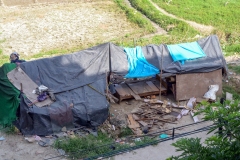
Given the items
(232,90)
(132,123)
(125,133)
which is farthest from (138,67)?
(232,90)

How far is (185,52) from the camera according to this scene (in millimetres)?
14336

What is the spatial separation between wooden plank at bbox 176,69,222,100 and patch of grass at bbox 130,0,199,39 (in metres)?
5.82

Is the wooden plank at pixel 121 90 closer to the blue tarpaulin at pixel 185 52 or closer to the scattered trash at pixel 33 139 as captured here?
the blue tarpaulin at pixel 185 52

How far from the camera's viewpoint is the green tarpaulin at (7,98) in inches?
473

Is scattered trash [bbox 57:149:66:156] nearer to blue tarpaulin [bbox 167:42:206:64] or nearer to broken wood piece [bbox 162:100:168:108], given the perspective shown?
broken wood piece [bbox 162:100:168:108]

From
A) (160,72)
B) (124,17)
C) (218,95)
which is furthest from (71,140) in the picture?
(124,17)

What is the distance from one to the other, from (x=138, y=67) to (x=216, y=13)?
1158cm

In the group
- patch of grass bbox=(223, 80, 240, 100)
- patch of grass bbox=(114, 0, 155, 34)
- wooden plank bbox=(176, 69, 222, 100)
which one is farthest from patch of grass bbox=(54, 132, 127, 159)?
patch of grass bbox=(114, 0, 155, 34)

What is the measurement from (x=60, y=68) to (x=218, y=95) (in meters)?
5.69

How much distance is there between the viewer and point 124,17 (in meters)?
23.4

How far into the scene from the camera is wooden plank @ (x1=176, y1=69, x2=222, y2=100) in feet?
44.9

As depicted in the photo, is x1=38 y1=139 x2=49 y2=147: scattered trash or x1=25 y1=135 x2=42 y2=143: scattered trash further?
x1=25 y1=135 x2=42 y2=143: scattered trash

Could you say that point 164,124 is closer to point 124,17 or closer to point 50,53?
point 50,53

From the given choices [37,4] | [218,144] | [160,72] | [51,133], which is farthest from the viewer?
[37,4]
